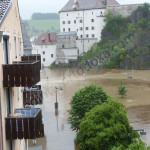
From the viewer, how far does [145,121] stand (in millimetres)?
31359

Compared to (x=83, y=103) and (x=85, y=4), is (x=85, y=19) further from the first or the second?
(x=83, y=103)

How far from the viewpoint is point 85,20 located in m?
96.3

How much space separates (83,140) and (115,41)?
239 ft

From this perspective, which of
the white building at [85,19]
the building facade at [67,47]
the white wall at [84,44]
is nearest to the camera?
the white building at [85,19]

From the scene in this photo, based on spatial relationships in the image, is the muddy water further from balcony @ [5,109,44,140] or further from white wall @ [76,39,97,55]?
white wall @ [76,39,97,55]

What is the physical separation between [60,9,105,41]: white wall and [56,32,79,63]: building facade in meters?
3.19

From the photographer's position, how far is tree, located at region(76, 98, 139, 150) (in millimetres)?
18578

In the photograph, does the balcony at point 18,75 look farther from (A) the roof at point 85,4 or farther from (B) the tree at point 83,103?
(A) the roof at point 85,4

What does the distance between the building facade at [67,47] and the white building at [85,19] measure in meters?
1.61

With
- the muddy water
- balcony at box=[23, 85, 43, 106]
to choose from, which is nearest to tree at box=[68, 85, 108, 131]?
the muddy water

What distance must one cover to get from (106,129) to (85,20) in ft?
263

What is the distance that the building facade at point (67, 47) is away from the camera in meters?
95.3

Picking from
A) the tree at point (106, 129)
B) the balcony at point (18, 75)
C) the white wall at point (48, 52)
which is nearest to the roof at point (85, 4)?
the white wall at point (48, 52)

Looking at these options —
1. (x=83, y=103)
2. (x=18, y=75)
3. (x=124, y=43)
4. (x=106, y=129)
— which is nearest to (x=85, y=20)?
(x=124, y=43)
